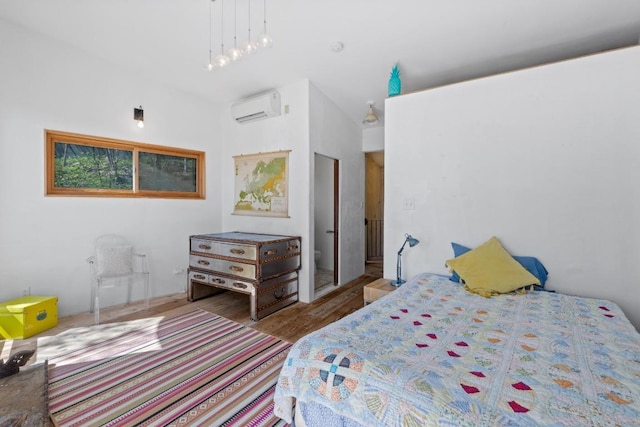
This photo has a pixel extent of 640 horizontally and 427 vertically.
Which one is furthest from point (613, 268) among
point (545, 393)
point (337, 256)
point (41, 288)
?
point (41, 288)

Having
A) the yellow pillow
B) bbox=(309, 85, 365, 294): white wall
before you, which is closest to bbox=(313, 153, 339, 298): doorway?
bbox=(309, 85, 365, 294): white wall

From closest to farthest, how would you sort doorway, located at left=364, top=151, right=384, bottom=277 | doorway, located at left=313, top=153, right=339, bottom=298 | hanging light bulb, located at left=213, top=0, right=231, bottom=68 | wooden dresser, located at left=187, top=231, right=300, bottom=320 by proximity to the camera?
hanging light bulb, located at left=213, top=0, right=231, bottom=68, wooden dresser, located at left=187, top=231, right=300, bottom=320, doorway, located at left=313, top=153, right=339, bottom=298, doorway, located at left=364, top=151, right=384, bottom=277

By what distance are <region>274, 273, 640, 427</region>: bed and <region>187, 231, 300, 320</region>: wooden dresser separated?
166 centimetres

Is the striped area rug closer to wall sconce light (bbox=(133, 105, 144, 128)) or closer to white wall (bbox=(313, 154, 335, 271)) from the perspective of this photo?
wall sconce light (bbox=(133, 105, 144, 128))

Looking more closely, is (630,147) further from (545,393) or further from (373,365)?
(373,365)

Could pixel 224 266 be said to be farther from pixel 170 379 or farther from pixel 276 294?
pixel 170 379

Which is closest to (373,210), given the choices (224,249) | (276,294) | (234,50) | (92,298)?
(276,294)

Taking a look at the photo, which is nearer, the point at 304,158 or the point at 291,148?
the point at 304,158

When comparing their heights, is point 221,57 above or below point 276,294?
above

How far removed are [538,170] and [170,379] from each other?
3.11 m

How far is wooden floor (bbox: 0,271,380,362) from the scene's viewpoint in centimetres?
266

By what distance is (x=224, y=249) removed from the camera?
3248mm

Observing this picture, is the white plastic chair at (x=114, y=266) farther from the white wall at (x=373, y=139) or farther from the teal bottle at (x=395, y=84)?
the white wall at (x=373, y=139)

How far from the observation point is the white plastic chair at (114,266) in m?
3.02
